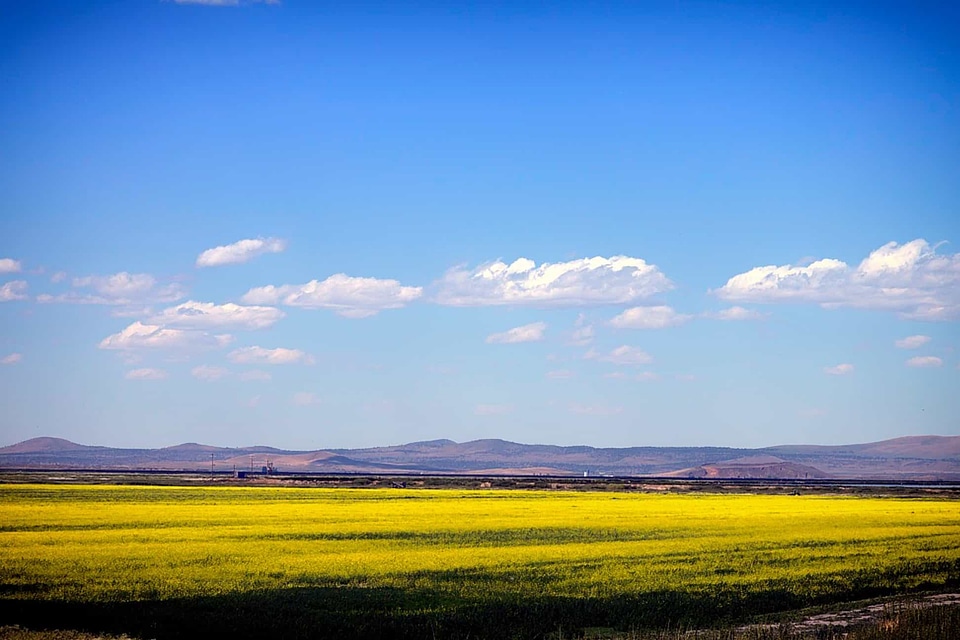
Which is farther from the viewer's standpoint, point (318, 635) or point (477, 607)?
point (477, 607)

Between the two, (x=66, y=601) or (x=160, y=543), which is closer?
(x=66, y=601)

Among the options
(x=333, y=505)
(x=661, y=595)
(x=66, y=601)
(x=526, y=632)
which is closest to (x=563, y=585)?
(x=661, y=595)

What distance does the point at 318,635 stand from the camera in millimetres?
21719

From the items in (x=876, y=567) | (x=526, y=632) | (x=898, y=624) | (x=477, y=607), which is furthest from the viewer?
(x=876, y=567)

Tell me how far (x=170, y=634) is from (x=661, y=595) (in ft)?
37.9

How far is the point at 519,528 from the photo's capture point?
1626 inches

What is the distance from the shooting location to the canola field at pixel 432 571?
74.9ft

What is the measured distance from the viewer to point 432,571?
28.0 metres

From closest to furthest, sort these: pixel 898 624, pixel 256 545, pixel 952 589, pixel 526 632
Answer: pixel 898 624
pixel 526 632
pixel 952 589
pixel 256 545

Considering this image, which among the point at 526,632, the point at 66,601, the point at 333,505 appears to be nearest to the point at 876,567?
the point at 526,632

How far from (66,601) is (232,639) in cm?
478

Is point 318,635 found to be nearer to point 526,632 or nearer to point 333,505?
point 526,632

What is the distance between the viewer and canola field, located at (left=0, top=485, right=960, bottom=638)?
22.8 metres

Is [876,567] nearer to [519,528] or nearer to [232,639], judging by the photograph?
[519,528]
